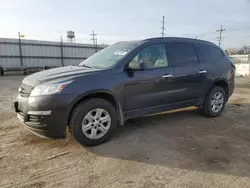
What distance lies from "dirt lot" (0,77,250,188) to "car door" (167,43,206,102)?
70cm

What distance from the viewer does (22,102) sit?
140 inches

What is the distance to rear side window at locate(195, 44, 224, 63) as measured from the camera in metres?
5.26

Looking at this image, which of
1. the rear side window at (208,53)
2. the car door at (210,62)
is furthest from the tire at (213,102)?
the rear side window at (208,53)

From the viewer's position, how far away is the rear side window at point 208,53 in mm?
5262

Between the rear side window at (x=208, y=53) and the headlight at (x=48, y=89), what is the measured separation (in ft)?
10.9

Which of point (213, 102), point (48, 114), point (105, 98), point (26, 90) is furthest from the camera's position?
point (213, 102)

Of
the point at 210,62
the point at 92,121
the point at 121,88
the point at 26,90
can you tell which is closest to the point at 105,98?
the point at 121,88

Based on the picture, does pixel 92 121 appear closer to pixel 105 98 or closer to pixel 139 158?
pixel 105 98

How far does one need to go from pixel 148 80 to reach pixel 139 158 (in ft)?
4.94

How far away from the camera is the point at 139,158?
336cm

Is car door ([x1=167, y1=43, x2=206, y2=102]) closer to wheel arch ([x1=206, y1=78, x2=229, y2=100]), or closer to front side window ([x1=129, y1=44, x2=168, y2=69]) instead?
front side window ([x1=129, y1=44, x2=168, y2=69])

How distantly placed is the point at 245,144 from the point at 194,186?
1790 millimetres

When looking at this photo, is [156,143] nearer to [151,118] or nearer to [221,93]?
[151,118]

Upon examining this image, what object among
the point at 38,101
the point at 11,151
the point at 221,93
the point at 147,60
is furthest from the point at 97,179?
the point at 221,93
